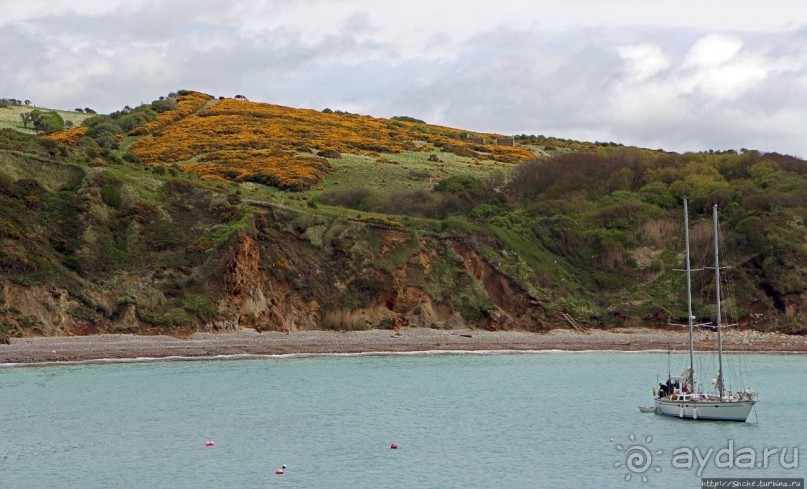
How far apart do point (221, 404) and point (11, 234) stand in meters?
22.4

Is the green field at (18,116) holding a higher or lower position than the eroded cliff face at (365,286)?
higher

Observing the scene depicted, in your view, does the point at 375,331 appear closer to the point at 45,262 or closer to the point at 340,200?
the point at 45,262

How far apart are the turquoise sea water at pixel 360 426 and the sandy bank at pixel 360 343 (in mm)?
2236

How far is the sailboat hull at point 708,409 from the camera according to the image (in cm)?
3825

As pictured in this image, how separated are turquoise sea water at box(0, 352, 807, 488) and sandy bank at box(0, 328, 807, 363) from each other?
88.0 inches

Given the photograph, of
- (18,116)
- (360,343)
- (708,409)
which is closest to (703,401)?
(708,409)

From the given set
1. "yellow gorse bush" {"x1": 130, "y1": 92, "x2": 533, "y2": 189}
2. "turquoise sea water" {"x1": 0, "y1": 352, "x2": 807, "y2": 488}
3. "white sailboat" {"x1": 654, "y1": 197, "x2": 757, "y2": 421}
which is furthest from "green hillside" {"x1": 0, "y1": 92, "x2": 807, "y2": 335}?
"white sailboat" {"x1": 654, "y1": 197, "x2": 757, "y2": 421}

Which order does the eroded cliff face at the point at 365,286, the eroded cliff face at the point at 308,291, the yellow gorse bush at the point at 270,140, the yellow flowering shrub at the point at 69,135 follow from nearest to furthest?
1. the eroded cliff face at the point at 308,291
2. the eroded cliff face at the point at 365,286
3. the yellow gorse bush at the point at 270,140
4. the yellow flowering shrub at the point at 69,135

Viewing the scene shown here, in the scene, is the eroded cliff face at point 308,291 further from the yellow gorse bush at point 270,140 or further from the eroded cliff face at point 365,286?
the yellow gorse bush at point 270,140

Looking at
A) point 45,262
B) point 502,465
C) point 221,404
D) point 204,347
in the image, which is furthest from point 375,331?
point 502,465

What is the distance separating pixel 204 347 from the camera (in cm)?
5700

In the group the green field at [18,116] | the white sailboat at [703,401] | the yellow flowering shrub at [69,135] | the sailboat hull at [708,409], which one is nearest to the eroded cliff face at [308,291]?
the white sailboat at [703,401]

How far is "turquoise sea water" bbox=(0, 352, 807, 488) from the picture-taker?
99.6 feet

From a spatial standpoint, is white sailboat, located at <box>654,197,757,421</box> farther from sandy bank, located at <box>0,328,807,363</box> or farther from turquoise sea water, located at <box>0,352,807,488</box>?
sandy bank, located at <box>0,328,807,363</box>
